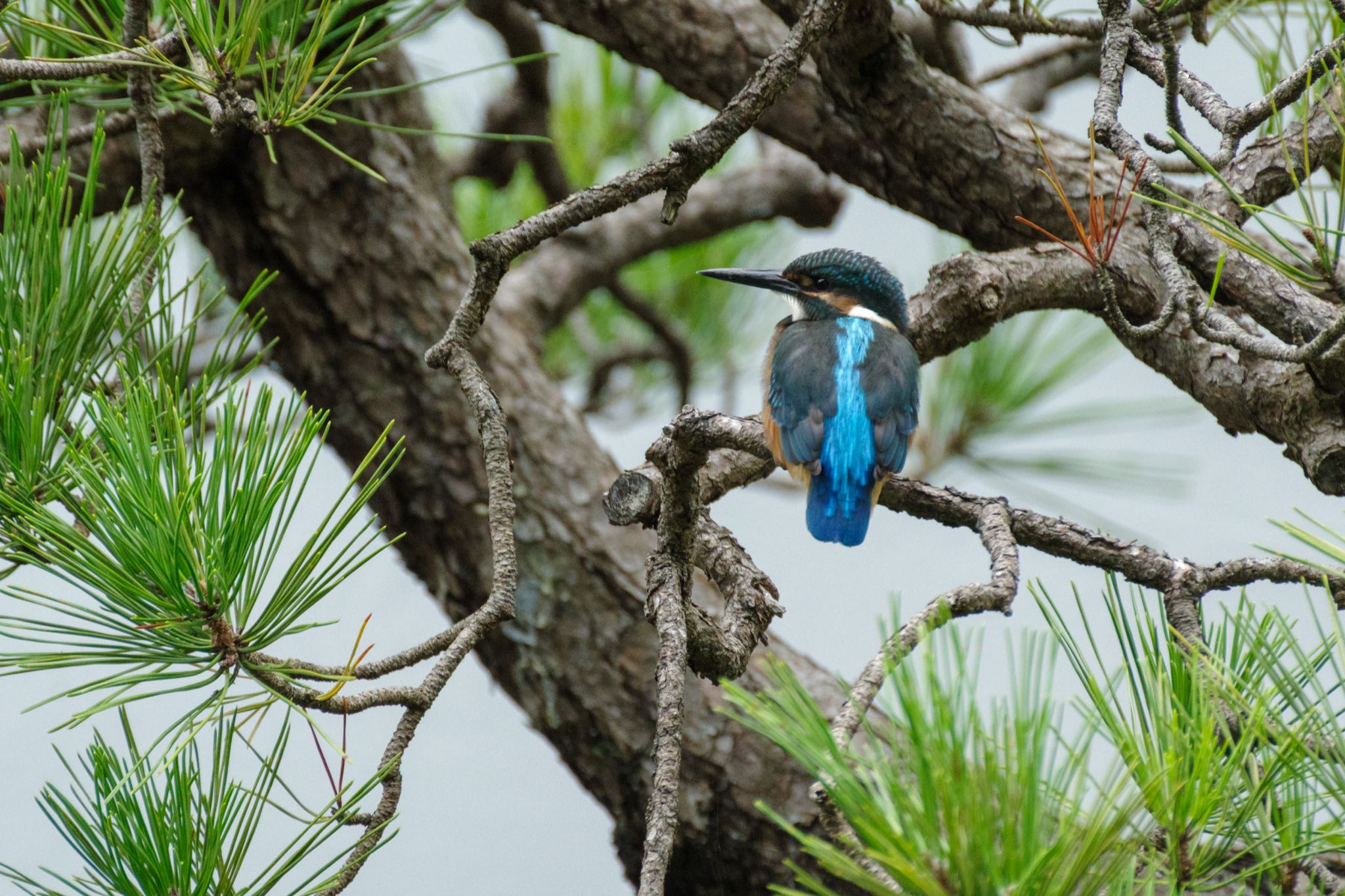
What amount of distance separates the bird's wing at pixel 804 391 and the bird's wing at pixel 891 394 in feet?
0.16

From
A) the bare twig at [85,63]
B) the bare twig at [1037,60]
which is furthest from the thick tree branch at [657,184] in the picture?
the bare twig at [1037,60]

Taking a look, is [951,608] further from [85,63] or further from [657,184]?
[85,63]

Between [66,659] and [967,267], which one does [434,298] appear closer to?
[967,267]

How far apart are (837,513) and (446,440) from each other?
0.75m

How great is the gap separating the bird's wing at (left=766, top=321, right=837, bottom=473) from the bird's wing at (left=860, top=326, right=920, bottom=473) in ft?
0.16

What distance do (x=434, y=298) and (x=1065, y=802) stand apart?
58.1 inches

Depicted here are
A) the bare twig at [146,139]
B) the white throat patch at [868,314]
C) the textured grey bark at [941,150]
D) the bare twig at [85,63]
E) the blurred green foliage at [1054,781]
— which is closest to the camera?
the blurred green foliage at [1054,781]

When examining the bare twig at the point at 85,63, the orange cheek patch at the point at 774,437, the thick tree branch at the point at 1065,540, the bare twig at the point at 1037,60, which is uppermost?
the bare twig at the point at 1037,60

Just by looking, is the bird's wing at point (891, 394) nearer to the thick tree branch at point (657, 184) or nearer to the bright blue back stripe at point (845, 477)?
the bright blue back stripe at point (845, 477)

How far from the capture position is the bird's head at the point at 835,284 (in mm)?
1789

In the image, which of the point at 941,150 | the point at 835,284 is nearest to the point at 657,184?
the point at 941,150

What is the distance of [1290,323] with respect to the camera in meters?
1.25

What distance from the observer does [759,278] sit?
185 centimetres

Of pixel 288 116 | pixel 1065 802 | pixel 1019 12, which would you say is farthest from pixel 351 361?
pixel 1065 802
